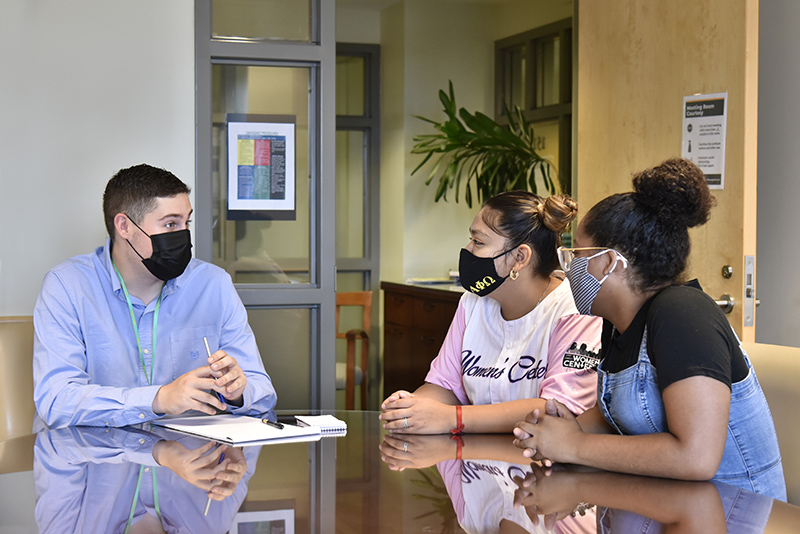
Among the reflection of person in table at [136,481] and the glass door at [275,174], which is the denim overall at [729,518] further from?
the glass door at [275,174]

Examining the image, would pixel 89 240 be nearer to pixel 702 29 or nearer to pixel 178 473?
pixel 178 473

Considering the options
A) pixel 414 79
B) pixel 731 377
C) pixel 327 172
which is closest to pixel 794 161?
pixel 327 172

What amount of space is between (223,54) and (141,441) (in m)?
1.62

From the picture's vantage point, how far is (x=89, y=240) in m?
2.80

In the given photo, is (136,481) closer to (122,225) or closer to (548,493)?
(548,493)

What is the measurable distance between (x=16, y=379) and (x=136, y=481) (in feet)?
3.72

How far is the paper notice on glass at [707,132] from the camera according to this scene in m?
3.03

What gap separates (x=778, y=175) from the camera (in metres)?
3.39

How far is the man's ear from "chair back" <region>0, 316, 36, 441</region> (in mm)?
410

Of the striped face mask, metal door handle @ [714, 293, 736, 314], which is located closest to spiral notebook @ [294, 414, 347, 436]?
the striped face mask

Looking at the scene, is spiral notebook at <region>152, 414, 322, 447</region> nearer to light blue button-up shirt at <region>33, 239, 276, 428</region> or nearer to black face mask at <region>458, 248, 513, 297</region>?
light blue button-up shirt at <region>33, 239, 276, 428</region>

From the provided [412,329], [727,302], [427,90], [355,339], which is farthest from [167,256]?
[427,90]

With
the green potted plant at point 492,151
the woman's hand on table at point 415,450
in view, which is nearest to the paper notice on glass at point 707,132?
the woman's hand on table at point 415,450

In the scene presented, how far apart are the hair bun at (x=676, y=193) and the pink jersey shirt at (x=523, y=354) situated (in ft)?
1.52
